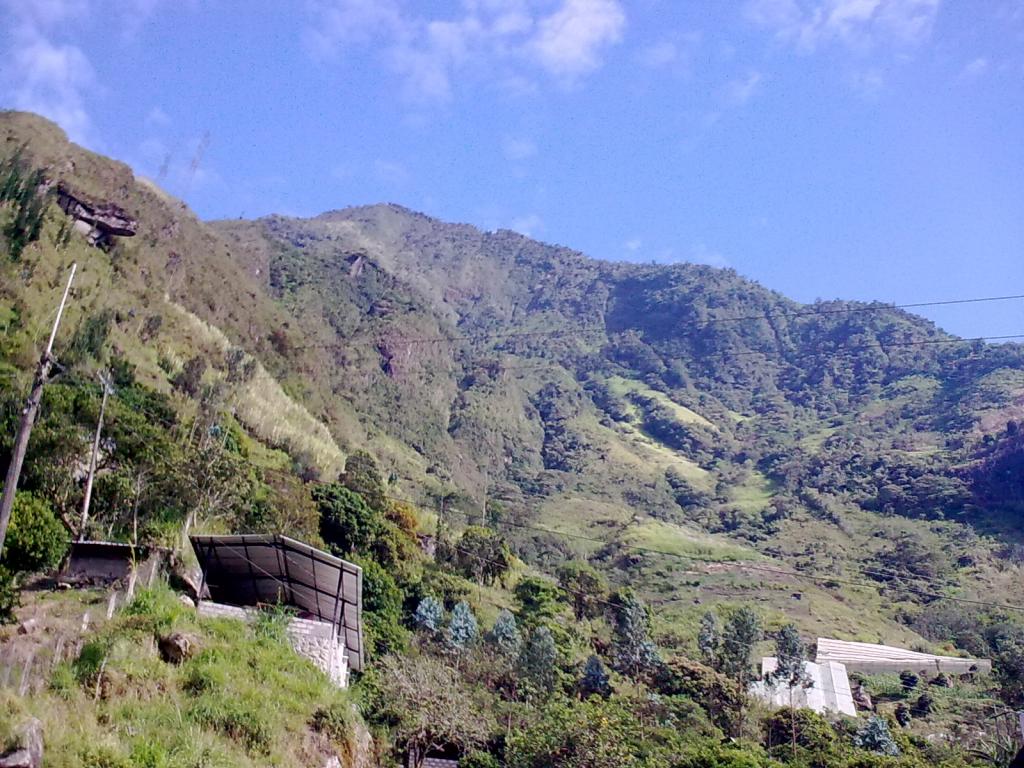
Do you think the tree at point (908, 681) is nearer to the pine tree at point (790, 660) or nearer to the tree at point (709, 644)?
the pine tree at point (790, 660)

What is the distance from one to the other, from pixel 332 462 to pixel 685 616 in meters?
25.0

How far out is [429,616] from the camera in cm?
3150

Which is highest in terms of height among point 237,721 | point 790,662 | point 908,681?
point 790,662

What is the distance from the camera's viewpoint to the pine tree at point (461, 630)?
1175 inches

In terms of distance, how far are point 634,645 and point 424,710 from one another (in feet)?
59.3

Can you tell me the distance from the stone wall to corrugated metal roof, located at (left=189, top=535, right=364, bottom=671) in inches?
25.9

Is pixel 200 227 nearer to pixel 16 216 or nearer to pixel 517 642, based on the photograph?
pixel 16 216

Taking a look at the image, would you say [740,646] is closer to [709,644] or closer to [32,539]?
[709,644]

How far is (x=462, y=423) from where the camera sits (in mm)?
106750

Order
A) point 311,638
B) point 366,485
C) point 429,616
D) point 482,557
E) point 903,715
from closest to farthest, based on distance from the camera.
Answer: point 311,638 → point 429,616 → point 903,715 → point 366,485 → point 482,557

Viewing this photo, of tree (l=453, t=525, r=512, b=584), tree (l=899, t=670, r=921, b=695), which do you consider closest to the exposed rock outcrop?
tree (l=453, t=525, r=512, b=584)

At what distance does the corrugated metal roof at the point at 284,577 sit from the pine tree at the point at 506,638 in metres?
12.4

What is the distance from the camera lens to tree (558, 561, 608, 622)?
1673 inches

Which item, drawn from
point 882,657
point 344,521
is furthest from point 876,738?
point 882,657
